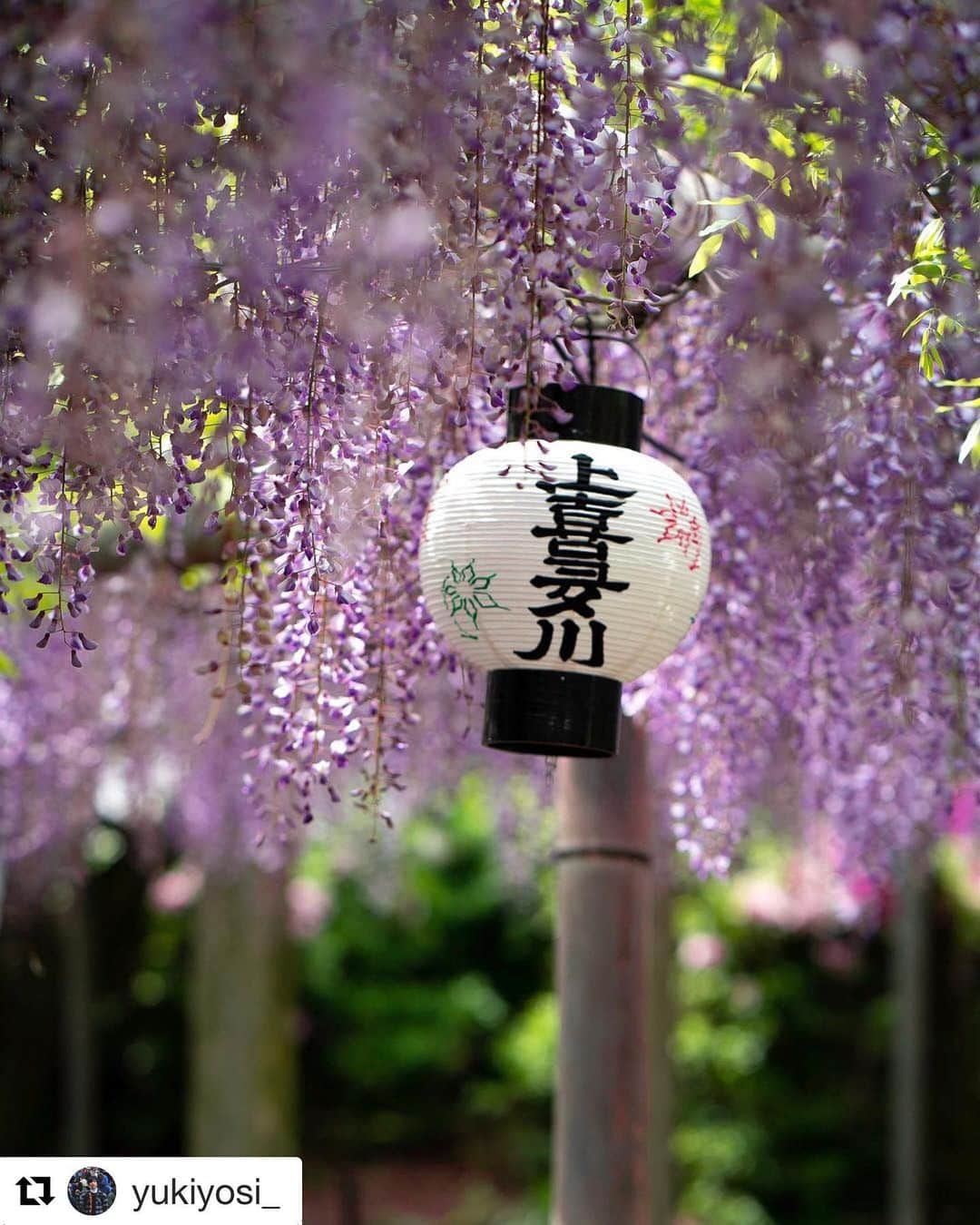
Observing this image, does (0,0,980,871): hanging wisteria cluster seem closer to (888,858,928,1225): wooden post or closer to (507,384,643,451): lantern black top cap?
(507,384,643,451): lantern black top cap

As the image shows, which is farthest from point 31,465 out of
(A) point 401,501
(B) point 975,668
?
(B) point 975,668

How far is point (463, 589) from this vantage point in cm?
221

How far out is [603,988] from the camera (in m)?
3.12

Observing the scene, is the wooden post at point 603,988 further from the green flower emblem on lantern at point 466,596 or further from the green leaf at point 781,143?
the green leaf at point 781,143

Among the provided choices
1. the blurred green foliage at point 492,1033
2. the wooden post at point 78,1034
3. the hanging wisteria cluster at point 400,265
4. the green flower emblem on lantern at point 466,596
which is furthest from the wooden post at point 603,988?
the wooden post at point 78,1034

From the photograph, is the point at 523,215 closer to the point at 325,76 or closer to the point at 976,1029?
the point at 325,76

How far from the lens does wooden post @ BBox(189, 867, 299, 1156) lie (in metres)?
6.36

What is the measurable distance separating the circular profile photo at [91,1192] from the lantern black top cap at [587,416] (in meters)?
1.14

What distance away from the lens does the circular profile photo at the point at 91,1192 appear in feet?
7.13

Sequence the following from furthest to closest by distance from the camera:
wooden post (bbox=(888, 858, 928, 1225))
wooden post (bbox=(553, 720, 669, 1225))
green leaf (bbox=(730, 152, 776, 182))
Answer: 1. wooden post (bbox=(888, 858, 928, 1225))
2. wooden post (bbox=(553, 720, 669, 1225))
3. green leaf (bbox=(730, 152, 776, 182))

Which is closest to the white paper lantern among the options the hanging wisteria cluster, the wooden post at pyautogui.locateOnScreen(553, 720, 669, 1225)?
the hanging wisteria cluster

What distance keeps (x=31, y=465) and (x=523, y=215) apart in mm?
760

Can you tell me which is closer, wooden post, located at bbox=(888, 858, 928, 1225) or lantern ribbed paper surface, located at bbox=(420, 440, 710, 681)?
lantern ribbed paper surface, located at bbox=(420, 440, 710, 681)
